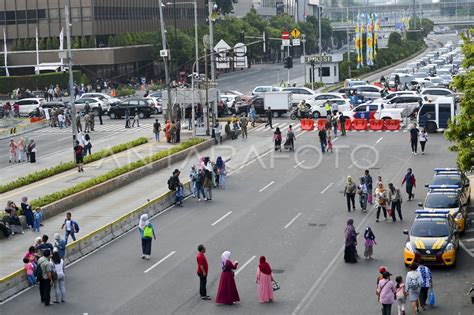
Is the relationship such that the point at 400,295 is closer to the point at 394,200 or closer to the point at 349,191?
the point at 394,200

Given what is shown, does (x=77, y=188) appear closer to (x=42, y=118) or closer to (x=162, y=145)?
(x=162, y=145)

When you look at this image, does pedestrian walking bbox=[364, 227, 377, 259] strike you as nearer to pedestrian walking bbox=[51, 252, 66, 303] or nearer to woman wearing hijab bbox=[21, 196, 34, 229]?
pedestrian walking bbox=[51, 252, 66, 303]

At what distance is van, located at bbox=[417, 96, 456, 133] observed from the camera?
5544 cm

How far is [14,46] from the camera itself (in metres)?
112

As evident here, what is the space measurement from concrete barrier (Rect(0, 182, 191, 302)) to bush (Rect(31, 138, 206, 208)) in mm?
3628

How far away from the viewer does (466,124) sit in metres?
28.2

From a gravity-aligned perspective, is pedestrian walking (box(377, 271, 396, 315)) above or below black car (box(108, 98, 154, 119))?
below

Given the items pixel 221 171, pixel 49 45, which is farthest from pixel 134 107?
pixel 49 45

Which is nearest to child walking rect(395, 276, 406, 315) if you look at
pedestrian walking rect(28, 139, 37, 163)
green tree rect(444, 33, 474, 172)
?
green tree rect(444, 33, 474, 172)

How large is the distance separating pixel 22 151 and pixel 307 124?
17.8m

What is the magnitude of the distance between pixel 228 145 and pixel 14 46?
208 feet

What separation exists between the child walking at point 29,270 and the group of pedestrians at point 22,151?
2395 cm

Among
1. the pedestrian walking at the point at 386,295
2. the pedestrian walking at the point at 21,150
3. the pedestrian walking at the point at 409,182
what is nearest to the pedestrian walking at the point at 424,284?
the pedestrian walking at the point at 386,295

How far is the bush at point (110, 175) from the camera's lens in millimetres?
37500
